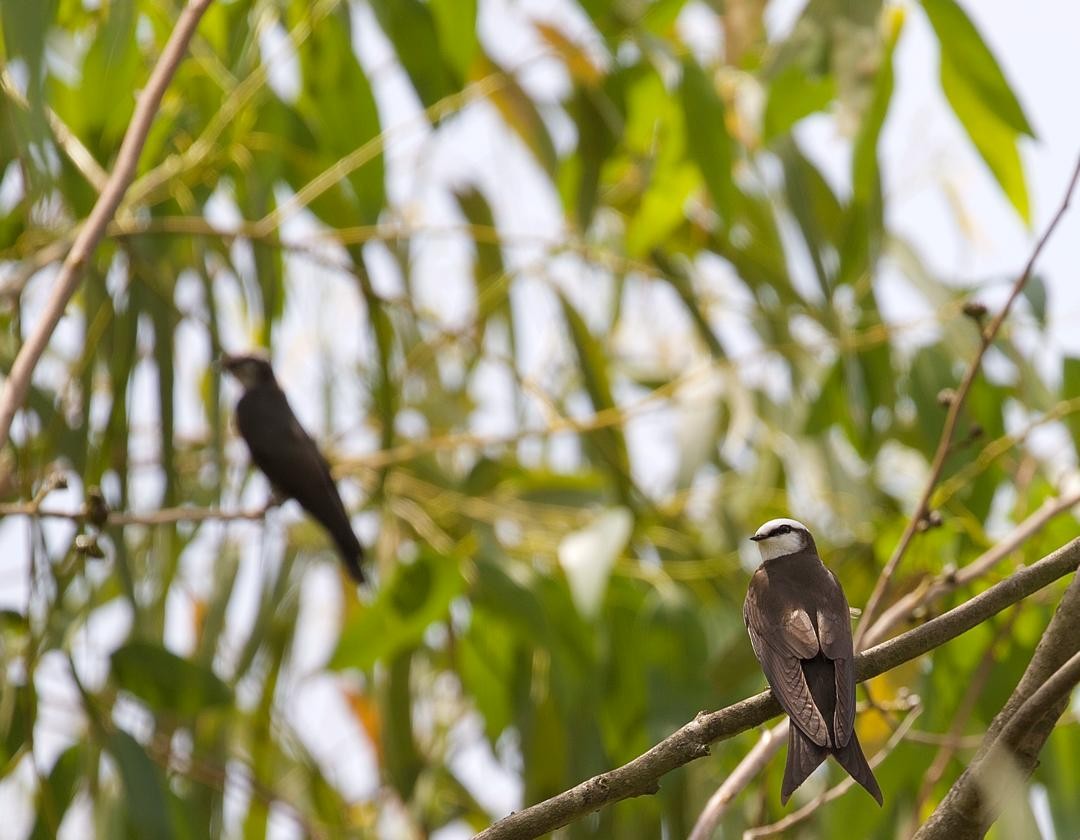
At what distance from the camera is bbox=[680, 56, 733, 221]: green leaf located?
2863mm

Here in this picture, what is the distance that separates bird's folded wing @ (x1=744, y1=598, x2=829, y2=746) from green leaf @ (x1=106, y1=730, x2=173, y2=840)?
1.03 metres

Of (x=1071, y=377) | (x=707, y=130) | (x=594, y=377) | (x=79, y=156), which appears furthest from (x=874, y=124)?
(x=79, y=156)

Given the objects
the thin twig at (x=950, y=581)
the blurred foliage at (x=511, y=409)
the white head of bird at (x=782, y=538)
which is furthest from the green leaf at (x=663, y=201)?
the thin twig at (x=950, y=581)

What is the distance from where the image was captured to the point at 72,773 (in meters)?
2.65

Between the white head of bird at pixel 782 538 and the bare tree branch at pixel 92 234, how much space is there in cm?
103

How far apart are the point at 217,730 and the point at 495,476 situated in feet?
3.04

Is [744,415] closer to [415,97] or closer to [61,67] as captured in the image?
[415,97]

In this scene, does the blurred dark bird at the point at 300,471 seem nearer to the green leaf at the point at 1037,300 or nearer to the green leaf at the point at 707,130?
the green leaf at the point at 707,130

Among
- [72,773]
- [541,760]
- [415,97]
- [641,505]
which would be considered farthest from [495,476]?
[72,773]

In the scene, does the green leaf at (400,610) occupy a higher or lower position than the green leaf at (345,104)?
lower

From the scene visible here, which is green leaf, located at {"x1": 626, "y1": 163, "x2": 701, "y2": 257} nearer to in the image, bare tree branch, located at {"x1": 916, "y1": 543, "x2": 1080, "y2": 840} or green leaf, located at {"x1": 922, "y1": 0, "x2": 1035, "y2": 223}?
green leaf, located at {"x1": 922, "y1": 0, "x2": 1035, "y2": 223}

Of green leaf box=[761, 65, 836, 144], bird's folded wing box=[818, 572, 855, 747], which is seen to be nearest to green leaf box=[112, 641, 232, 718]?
bird's folded wing box=[818, 572, 855, 747]

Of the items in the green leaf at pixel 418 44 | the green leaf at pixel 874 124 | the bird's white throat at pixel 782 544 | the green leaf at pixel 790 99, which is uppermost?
the green leaf at pixel 418 44

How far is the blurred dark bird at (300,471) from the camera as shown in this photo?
305 cm
